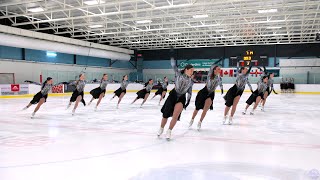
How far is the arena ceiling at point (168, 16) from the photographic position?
19312 millimetres

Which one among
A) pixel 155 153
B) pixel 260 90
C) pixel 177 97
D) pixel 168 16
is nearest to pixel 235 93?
pixel 177 97

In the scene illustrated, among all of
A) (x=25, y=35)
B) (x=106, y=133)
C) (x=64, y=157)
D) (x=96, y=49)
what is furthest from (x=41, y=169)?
(x=96, y=49)

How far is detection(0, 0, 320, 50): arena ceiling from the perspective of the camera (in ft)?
63.4

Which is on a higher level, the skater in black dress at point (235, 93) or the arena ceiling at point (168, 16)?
the arena ceiling at point (168, 16)

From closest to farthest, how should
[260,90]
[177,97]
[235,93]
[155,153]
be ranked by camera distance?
[155,153], [177,97], [235,93], [260,90]

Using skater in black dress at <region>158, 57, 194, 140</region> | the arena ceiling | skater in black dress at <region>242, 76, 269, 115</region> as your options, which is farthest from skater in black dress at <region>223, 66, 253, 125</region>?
the arena ceiling

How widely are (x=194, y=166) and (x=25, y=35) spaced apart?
2341 centimetres

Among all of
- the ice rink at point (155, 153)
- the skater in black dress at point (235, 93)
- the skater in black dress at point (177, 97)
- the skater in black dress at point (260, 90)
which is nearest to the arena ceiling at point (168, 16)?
the skater in black dress at point (260, 90)

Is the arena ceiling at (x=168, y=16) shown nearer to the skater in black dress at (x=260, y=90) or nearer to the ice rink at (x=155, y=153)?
the skater in black dress at (x=260, y=90)

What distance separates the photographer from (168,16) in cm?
2202

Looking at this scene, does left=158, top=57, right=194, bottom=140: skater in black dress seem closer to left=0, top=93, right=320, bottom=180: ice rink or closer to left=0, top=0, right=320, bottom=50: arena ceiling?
left=0, top=93, right=320, bottom=180: ice rink

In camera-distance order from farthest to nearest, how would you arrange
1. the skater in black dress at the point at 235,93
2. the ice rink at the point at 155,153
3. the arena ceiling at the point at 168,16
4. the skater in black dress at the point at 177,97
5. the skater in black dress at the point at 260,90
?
1. the arena ceiling at the point at 168,16
2. the skater in black dress at the point at 260,90
3. the skater in black dress at the point at 235,93
4. the skater in black dress at the point at 177,97
5. the ice rink at the point at 155,153

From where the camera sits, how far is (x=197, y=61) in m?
40.3

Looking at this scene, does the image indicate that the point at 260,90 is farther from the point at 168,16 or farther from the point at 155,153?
the point at 168,16
